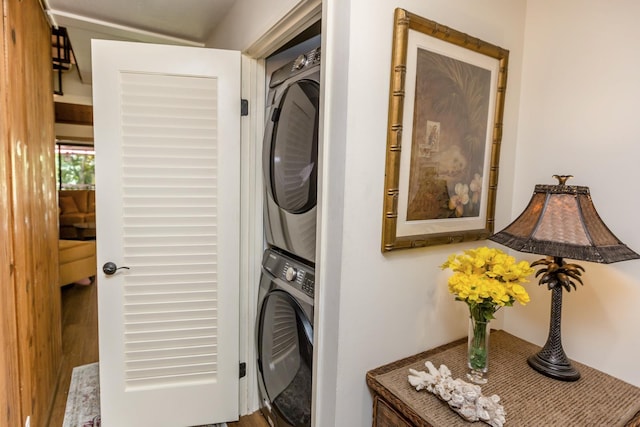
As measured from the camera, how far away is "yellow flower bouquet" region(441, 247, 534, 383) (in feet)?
3.49

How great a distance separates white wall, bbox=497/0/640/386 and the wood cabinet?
2047mm

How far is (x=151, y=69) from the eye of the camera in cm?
171

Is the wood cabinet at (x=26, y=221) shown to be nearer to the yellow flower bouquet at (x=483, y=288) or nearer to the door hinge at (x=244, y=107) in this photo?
the door hinge at (x=244, y=107)

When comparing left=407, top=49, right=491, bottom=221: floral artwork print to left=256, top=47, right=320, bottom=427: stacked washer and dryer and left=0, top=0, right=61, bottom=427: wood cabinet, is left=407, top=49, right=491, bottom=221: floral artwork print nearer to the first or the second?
left=256, top=47, right=320, bottom=427: stacked washer and dryer

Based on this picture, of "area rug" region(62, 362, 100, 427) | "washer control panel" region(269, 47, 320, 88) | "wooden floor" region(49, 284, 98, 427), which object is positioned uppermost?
"washer control panel" region(269, 47, 320, 88)

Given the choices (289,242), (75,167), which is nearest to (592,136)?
(289,242)

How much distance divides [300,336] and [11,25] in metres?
1.73

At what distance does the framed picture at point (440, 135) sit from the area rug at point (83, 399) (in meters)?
1.66

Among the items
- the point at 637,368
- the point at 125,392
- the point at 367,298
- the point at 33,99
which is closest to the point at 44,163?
the point at 33,99

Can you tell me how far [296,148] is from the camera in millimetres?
1545

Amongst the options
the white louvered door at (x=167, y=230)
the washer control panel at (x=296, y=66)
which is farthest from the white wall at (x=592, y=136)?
the white louvered door at (x=167, y=230)

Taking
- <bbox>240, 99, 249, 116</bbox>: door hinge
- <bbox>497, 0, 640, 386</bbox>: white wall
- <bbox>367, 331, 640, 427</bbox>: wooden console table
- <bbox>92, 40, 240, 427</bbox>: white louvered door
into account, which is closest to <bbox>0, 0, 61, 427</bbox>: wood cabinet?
<bbox>92, 40, 240, 427</bbox>: white louvered door

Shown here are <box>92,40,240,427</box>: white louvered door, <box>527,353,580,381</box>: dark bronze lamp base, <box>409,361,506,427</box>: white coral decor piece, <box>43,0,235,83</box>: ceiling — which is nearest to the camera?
<box>409,361,506,427</box>: white coral decor piece

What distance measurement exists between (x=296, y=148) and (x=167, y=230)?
827 mm
